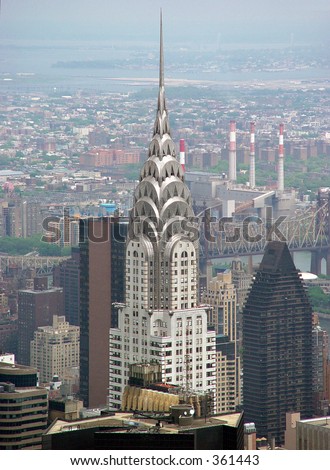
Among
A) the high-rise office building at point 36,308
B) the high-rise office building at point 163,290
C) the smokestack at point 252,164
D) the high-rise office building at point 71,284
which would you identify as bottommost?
the high-rise office building at point 36,308

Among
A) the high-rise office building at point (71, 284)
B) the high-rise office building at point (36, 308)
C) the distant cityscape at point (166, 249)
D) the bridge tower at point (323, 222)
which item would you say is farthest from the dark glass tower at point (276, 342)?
the bridge tower at point (323, 222)

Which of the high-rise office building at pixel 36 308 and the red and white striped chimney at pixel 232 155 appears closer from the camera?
the high-rise office building at pixel 36 308

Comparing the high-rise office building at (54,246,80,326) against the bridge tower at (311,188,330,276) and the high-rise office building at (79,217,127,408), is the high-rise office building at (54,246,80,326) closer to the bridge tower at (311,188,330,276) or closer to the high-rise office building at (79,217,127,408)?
the high-rise office building at (79,217,127,408)

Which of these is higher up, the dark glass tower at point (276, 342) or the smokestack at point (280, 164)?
the smokestack at point (280, 164)

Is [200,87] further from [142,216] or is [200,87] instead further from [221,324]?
[142,216]

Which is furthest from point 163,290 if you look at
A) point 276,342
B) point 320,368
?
point 320,368

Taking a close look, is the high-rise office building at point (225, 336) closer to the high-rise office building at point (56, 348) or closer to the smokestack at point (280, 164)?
the high-rise office building at point (56, 348)

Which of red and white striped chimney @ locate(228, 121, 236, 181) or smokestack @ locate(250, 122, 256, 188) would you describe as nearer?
red and white striped chimney @ locate(228, 121, 236, 181)

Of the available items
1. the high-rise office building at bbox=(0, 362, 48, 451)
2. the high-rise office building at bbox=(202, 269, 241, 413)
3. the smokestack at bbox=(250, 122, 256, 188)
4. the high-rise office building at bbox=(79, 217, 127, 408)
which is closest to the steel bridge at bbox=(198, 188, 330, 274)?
the smokestack at bbox=(250, 122, 256, 188)
